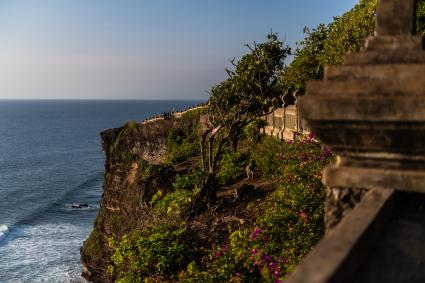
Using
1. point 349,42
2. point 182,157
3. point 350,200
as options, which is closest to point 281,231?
point 350,200

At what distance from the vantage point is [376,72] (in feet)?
9.75

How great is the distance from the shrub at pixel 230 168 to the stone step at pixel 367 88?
60.8ft

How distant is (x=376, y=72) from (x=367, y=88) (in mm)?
128

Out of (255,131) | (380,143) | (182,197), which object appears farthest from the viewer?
(255,131)

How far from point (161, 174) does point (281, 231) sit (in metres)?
12.3

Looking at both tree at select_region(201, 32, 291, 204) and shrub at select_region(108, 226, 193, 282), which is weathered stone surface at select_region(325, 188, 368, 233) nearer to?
shrub at select_region(108, 226, 193, 282)

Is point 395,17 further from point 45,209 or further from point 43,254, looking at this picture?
point 45,209

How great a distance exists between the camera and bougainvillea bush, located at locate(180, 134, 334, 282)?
29.8ft

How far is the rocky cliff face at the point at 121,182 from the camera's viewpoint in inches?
1379

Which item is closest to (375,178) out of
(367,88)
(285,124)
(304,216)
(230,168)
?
(367,88)

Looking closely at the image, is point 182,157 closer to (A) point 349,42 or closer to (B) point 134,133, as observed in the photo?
(B) point 134,133

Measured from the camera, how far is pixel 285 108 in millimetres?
25656

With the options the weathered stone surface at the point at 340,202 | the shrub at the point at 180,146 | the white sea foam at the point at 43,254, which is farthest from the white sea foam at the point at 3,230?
the weathered stone surface at the point at 340,202

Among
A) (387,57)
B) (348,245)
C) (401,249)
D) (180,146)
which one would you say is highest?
(387,57)
